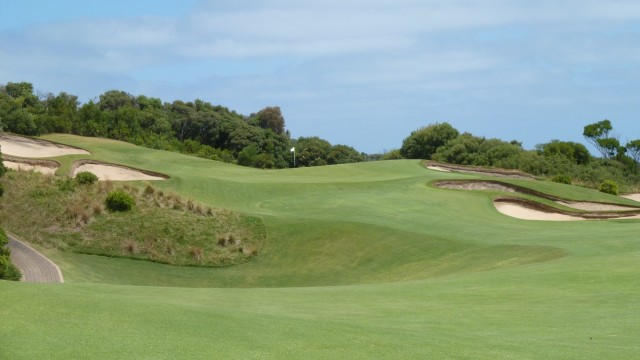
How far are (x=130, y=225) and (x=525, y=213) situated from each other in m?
21.0

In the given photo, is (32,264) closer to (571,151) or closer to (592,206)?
(592,206)

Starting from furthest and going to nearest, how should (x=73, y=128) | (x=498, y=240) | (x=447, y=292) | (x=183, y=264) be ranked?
(x=73, y=128), (x=183, y=264), (x=498, y=240), (x=447, y=292)

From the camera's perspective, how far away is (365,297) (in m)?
15.7

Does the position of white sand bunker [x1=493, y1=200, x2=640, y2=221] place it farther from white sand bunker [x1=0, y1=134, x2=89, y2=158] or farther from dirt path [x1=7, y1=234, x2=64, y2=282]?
white sand bunker [x1=0, y1=134, x2=89, y2=158]

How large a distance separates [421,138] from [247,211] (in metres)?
71.2

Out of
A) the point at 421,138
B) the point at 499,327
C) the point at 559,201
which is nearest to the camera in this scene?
A: the point at 499,327

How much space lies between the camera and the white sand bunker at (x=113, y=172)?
4500 cm

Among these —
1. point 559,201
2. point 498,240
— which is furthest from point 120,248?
point 559,201

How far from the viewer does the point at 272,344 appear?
967cm

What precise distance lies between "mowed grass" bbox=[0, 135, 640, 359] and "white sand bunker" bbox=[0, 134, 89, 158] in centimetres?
2572

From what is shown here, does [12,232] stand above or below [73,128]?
below

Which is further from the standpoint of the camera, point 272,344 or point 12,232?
point 12,232

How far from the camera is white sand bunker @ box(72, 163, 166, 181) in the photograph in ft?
148

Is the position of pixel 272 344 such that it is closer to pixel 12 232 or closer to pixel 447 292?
pixel 447 292
